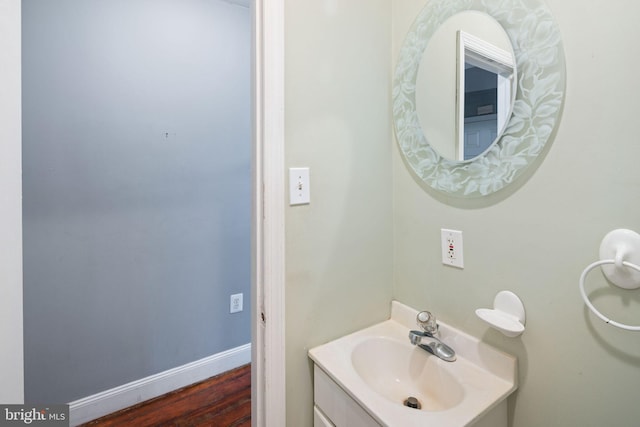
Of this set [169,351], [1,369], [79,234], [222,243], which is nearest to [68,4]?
[79,234]

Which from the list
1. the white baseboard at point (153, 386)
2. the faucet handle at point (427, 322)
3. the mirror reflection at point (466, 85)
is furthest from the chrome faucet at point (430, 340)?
the white baseboard at point (153, 386)

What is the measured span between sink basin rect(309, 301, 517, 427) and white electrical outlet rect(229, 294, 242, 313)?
1.10 metres

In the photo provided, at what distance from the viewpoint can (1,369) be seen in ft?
1.98

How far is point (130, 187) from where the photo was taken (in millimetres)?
1529

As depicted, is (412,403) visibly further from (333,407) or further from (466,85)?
(466,85)

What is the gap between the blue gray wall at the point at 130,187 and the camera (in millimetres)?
1333

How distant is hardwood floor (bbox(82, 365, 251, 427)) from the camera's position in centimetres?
149

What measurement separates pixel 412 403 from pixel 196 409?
1.31m

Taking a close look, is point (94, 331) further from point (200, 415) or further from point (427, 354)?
point (427, 354)

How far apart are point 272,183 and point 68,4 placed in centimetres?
146

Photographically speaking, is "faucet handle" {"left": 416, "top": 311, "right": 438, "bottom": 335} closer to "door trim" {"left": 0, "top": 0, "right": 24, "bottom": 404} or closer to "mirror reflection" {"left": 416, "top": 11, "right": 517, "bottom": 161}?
"mirror reflection" {"left": 416, "top": 11, "right": 517, "bottom": 161}

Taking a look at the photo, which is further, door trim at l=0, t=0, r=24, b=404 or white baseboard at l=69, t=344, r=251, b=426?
white baseboard at l=69, t=344, r=251, b=426

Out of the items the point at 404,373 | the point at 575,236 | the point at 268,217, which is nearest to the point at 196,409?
the point at 404,373

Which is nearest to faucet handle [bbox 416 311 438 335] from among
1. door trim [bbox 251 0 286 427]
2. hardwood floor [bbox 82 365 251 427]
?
door trim [bbox 251 0 286 427]
